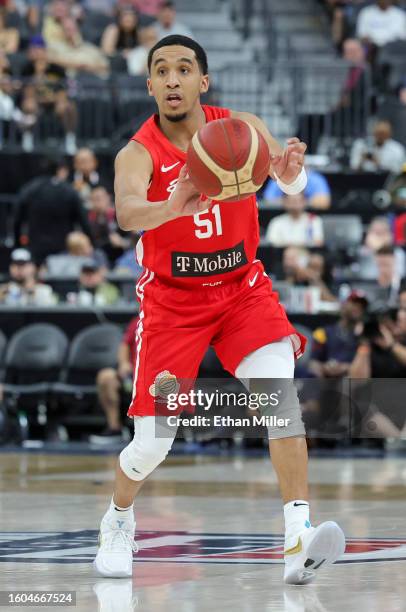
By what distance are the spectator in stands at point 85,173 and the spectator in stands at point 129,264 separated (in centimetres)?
130

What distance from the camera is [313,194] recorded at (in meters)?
18.3

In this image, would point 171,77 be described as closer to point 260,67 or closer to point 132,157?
point 132,157

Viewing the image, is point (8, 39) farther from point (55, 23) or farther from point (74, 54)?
point (74, 54)

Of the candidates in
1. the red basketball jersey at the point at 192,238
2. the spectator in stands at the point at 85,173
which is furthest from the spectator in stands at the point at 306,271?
the red basketball jersey at the point at 192,238

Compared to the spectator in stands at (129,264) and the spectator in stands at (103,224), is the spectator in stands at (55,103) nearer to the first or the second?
the spectator in stands at (103,224)

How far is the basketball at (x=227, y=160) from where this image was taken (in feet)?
18.9

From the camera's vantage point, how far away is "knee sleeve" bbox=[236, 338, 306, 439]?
6.21 metres

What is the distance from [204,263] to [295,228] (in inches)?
433

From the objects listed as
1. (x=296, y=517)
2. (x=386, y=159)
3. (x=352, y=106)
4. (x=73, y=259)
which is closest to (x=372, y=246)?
(x=386, y=159)

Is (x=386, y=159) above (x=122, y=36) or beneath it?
beneath

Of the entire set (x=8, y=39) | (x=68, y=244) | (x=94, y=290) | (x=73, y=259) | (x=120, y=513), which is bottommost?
(x=94, y=290)

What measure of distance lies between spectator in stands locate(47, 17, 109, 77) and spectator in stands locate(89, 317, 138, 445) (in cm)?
790

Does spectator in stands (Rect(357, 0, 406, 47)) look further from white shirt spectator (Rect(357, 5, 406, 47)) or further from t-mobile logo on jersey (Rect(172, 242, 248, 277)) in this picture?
t-mobile logo on jersey (Rect(172, 242, 248, 277))

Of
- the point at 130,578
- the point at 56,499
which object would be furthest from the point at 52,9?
the point at 130,578
